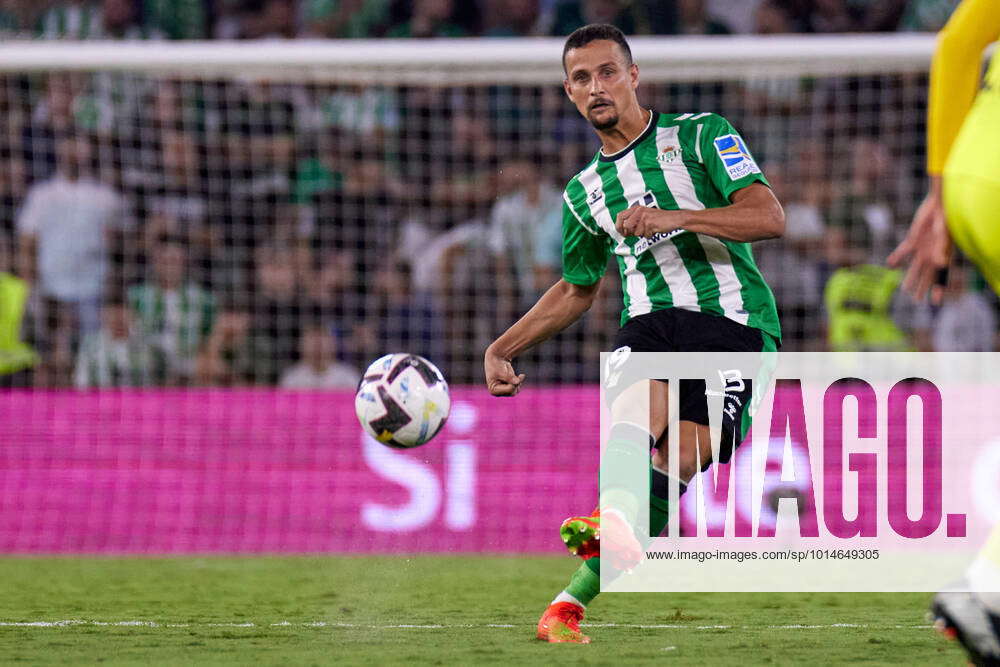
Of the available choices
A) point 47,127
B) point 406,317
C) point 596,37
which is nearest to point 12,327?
point 47,127

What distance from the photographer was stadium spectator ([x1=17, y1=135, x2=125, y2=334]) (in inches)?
447

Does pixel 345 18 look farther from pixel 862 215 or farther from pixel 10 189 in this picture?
pixel 862 215

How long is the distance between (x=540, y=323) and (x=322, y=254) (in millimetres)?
5935

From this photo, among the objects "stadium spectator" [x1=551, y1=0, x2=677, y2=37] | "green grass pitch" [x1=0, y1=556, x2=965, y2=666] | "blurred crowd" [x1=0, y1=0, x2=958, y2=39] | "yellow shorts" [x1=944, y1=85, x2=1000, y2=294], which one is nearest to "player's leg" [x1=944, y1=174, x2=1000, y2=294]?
"yellow shorts" [x1=944, y1=85, x2=1000, y2=294]

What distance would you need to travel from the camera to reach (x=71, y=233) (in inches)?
449

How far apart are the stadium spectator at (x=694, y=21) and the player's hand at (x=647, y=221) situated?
8.03 m

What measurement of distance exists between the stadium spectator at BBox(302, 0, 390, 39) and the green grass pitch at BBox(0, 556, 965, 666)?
19.2 feet

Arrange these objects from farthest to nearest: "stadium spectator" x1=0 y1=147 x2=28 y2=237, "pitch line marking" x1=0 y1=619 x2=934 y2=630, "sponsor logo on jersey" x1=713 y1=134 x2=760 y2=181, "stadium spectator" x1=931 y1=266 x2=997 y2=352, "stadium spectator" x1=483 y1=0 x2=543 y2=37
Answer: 1. "stadium spectator" x1=483 y1=0 x2=543 y2=37
2. "stadium spectator" x1=0 y1=147 x2=28 y2=237
3. "stadium spectator" x1=931 y1=266 x2=997 y2=352
4. "pitch line marking" x1=0 y1=619 x2=934 y2=630
5. "sponsor logo on jersey" x1=713 y1=134 x2=760 y2=181

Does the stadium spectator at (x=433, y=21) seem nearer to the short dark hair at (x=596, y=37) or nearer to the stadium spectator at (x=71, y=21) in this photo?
the stadium spectator at (x=71, y=21)

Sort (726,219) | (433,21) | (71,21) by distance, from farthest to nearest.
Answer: (71,21), (433,21), (726,219)

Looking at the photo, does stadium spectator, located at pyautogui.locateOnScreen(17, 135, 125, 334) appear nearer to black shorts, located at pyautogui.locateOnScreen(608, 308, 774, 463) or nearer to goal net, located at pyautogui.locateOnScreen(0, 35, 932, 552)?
goal net, located at pyautogui.locateOnScreen(0, 35, 932, 552)

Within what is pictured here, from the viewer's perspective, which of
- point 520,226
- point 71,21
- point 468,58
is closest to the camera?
point 468,58

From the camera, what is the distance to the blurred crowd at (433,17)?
12.6m

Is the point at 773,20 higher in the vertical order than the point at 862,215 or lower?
higher
